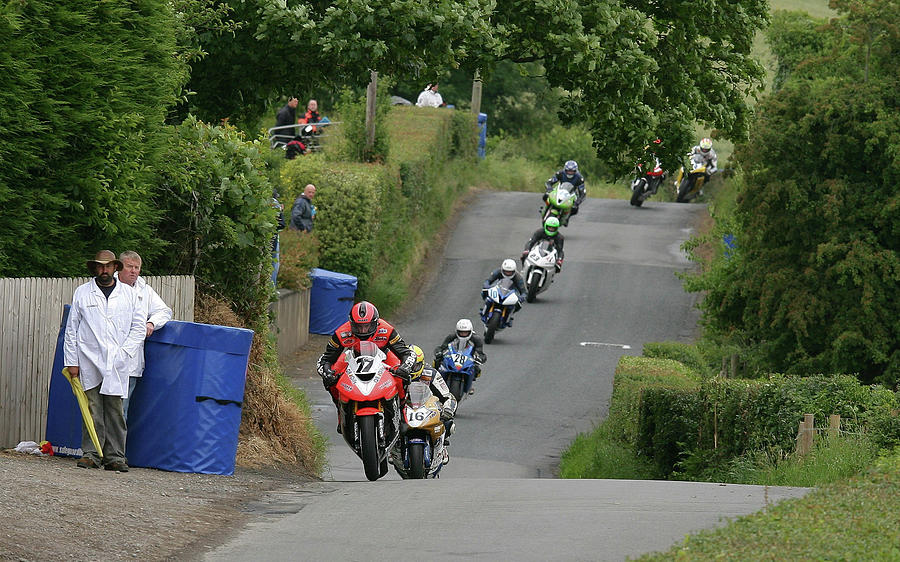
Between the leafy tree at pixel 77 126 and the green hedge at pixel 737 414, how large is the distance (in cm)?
667

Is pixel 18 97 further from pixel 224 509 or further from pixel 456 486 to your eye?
pixel 456 486

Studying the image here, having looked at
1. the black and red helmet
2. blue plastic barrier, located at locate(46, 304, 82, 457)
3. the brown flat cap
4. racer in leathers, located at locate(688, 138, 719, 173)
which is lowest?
blue plastic barrier, located at locate(46, 304, 82, 457)

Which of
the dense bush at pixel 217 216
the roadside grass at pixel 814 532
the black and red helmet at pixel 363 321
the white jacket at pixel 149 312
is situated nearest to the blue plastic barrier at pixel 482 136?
the dense bush at pixel 217 216

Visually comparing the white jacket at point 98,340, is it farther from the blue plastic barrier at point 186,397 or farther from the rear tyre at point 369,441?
the rear tyre at point 369,441

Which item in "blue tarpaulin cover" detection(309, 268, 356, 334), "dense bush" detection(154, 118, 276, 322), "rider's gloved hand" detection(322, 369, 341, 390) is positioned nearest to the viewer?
"rider's gloved hand" detection(322, 369, 341, 390)

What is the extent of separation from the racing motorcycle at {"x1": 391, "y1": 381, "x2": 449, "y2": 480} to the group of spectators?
320cm

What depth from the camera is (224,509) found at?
9.48 m

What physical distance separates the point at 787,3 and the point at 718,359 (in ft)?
254

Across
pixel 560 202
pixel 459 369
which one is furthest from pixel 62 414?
pixel 560 202

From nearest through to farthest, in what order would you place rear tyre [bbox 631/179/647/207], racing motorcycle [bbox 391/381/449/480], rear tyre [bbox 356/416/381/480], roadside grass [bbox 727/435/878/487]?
roadside grass [bbox 727/435/878/487], rear tyre [bbox 356/416/381/480], racing motorcycle [bbox 391/381/449/480], rear tyre [bbox 631/179/647/207]

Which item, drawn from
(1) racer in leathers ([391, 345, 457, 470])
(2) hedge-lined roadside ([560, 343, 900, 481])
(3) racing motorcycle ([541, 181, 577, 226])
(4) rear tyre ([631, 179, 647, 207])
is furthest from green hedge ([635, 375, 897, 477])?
(4) rear tyre ([631, 179, 647, 207])

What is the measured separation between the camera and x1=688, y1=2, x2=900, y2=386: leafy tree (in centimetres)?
2353

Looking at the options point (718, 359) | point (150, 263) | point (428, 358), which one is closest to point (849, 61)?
point (718, 359)

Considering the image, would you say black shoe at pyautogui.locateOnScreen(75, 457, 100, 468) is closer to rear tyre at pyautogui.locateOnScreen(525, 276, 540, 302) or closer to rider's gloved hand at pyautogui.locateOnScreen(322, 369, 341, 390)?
rider's gloved hand at pyautogui.locateOnScreen(322, 369, 341, 390)
